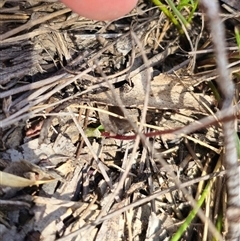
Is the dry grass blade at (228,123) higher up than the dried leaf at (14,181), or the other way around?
the dry grass blade at (228,123)

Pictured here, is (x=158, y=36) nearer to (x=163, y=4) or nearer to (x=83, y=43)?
(x=163, y=4)

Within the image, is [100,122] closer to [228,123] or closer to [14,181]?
[14,181]

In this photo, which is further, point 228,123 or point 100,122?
point 100,122

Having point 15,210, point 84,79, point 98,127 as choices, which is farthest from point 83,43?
point 15,210

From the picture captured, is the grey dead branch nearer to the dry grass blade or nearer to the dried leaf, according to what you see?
the dried leaf

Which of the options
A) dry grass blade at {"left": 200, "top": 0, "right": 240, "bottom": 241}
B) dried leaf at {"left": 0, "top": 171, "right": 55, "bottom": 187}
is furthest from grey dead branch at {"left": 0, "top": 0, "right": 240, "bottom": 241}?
dry grass blade at {"left": 200, "top": 0, "right": 240, "bottom": 241}

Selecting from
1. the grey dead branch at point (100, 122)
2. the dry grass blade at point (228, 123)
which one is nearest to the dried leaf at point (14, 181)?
the grey dead branch at point (100, 122)

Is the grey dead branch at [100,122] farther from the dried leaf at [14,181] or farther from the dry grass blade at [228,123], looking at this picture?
the dry grass blade at [228,123]

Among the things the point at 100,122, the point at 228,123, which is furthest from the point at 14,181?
the point at 228,123
